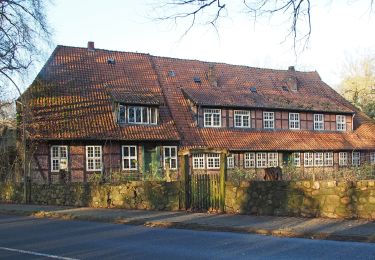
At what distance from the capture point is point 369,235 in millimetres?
11609

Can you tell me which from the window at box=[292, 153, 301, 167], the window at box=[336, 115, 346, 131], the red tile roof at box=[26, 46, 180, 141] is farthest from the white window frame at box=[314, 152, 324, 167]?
the red tile roof at box=[26, 46, 180, 141]

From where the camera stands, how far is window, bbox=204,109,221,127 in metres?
38.9

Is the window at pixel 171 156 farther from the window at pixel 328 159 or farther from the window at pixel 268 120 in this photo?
the window at pixel 328 159

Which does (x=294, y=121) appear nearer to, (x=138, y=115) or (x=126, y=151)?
(x=138, y=115)

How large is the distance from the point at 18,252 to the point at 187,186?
8.27 metres

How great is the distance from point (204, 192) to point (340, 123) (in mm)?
30050

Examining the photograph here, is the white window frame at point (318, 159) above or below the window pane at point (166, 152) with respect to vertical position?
below

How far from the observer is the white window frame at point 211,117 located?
38875 millimetres

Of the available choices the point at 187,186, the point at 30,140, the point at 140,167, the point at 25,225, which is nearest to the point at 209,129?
the point at 140,167

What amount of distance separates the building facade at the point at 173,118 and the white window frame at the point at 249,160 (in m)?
0.07

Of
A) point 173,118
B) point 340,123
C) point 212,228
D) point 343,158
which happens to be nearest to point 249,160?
point 173,118

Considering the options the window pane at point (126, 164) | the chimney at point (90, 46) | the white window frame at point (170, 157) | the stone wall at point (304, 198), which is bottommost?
the stone wall at point (304, 198)

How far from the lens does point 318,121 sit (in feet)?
145

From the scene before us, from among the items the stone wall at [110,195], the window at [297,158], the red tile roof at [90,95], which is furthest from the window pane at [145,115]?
the window at [297,158]
